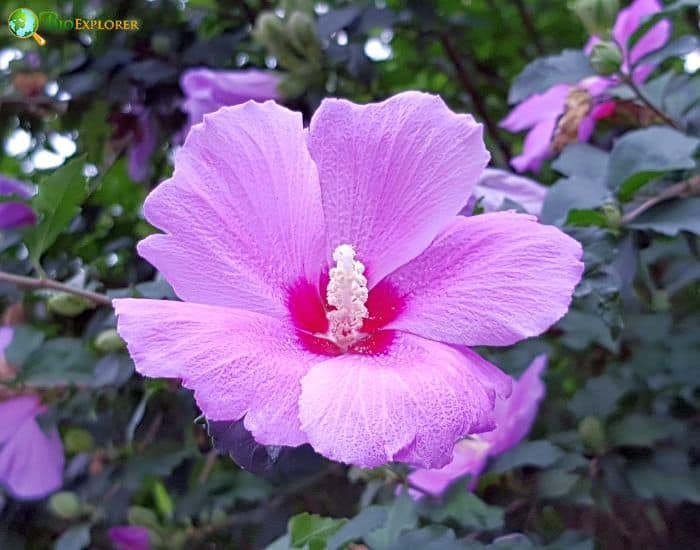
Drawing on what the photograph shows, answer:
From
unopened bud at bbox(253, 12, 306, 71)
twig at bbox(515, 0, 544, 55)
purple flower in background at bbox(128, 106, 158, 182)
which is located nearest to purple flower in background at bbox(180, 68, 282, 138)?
unopened bud at bbox(253, 12, 306, 71)

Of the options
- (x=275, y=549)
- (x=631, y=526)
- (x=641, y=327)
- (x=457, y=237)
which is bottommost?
(x=631, y=526)

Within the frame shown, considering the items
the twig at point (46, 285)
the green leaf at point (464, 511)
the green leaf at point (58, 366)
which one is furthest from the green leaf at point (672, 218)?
the green leaf at point (58, 366)

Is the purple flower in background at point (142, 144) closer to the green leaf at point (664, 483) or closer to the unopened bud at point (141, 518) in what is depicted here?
the unopened bud at point (141, 518)

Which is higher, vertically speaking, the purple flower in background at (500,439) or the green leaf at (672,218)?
the green leaf at (672,218)

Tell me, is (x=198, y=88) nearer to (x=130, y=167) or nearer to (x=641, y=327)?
(x=130, y=167)

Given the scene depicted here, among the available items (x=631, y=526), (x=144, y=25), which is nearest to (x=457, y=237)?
(x=631, y=526)

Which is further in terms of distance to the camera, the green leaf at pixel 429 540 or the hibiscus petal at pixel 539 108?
the hibiscus petal at pixel 539 108

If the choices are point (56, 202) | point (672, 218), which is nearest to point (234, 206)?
point (56, 202)
